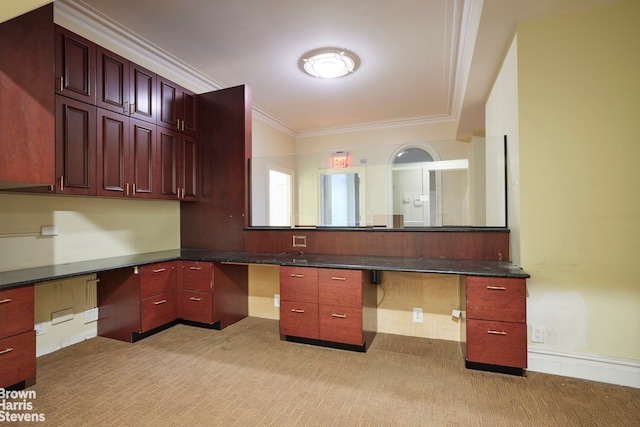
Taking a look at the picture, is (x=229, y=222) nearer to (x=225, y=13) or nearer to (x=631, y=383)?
(x=225, y=13)

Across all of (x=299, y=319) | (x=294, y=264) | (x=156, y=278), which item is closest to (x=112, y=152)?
(x=156, y=278)

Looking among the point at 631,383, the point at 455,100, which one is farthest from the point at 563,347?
the point at 455,100

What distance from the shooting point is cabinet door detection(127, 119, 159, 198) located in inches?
114

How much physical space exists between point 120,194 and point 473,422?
10.2ft

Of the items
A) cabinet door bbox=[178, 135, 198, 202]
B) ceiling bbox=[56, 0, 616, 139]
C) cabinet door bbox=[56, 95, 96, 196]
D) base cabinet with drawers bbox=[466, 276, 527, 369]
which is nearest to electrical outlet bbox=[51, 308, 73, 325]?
cabinet door bbox=[56, 95, 96, 196]

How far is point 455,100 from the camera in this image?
4.60 m

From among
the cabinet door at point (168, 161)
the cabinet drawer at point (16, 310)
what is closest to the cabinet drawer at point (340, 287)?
the cabinet door at point (168, 161)

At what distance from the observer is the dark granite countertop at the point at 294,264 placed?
2.17m

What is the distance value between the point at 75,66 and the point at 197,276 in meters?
2.01

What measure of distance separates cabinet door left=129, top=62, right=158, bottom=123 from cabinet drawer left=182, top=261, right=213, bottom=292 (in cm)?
147

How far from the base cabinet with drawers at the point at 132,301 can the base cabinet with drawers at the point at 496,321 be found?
2.68 meters

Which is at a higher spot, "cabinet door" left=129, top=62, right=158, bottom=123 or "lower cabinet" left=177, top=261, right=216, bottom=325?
"cabinet door" left=129, top=62, right=158, bottom=123

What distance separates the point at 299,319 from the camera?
274 cm

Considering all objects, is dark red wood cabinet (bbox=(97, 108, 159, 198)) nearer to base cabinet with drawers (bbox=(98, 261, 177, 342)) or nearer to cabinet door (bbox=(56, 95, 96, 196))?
cabinet door (bbox=(56, 95, 96, 196))
